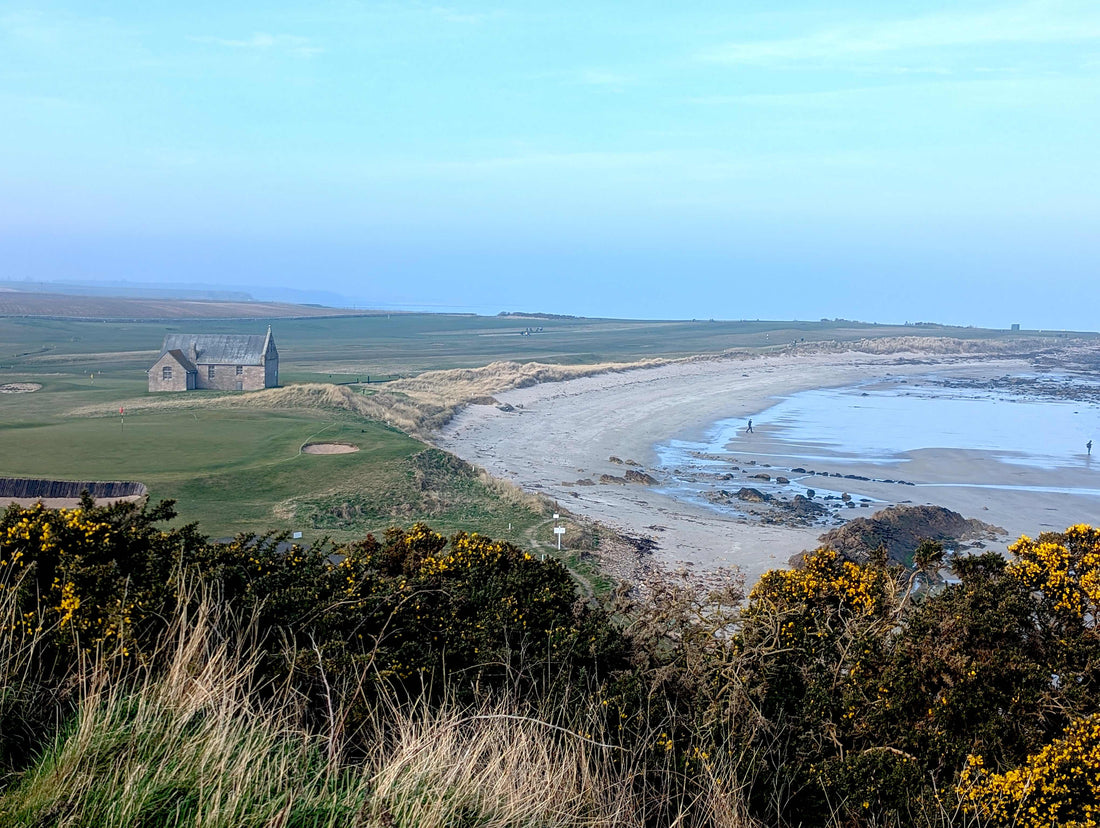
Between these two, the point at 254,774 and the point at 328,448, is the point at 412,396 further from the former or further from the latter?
the point at 254,774

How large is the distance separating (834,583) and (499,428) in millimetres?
46009

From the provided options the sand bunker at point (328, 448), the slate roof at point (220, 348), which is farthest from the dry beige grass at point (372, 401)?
the sand bunker at point (328, 448)

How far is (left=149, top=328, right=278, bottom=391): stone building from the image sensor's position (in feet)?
204

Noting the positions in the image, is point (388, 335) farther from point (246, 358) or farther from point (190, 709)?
point (190, 709)

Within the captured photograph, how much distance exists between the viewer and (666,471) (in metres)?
39.9

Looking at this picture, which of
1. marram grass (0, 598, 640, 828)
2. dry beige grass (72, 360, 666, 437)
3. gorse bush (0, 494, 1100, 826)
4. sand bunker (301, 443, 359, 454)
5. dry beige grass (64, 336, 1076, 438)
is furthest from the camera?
dry beige grass (64, 336, 1076, 438)

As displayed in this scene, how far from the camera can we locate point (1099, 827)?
6.14 metres

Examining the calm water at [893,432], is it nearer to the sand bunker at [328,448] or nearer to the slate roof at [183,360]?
the sand bunker at [328,448]

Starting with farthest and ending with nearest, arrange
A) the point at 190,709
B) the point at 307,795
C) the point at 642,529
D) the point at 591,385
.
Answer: the point at 591,385, the point at 642,529, the point at 190,709, the point at 307,795

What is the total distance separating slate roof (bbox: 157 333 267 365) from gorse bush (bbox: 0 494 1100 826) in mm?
57898

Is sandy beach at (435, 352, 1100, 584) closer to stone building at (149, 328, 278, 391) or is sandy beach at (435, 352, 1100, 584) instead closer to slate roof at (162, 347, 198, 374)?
stone building at (149, 328, 278, 391)

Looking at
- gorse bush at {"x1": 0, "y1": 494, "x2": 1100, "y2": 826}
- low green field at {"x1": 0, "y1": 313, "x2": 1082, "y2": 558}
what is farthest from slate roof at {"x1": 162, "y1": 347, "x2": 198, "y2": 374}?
gorse bush at {"x1": 0, "y1": 494, "x2": 1100, "y2": 826}

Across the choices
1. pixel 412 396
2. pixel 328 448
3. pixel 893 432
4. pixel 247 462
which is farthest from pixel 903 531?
pixel 412 396

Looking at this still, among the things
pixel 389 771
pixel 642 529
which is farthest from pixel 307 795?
pixel 642 529
